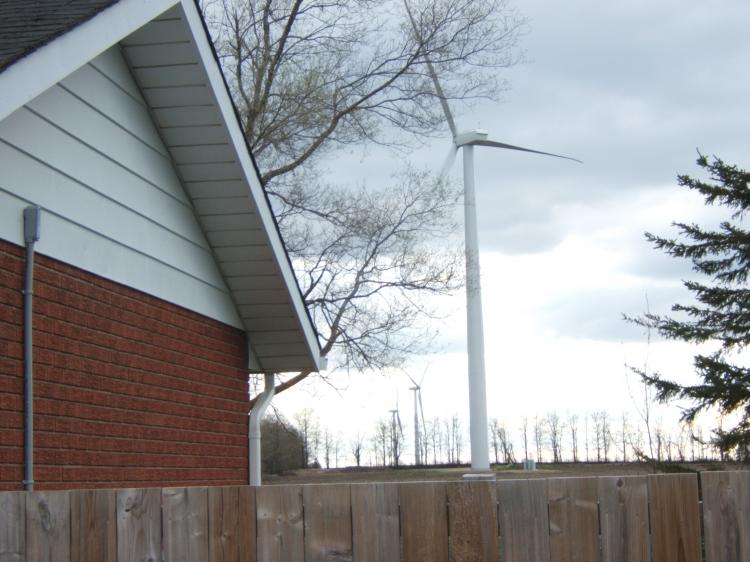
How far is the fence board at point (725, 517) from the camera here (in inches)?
200

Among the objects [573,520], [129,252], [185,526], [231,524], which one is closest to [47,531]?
[185,526]

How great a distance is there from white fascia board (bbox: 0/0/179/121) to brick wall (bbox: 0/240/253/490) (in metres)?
1.21

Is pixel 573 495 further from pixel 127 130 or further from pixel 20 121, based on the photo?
pixel 127 130

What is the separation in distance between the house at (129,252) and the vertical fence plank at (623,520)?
12.5 ft

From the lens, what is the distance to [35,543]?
4.95 metres

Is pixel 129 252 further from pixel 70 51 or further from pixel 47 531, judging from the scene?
pixel 47 531

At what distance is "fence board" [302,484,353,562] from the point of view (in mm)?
4930

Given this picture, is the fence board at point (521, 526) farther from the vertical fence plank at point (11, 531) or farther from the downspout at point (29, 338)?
the downspout at point (29, 338)

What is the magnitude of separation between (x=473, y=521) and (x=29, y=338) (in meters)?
3.46

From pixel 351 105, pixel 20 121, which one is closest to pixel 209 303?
pixel 20 121

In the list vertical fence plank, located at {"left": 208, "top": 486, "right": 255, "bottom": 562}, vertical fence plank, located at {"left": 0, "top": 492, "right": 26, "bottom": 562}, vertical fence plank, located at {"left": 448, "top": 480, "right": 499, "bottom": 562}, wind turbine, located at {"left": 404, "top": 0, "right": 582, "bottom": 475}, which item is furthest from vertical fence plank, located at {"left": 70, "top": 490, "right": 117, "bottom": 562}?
wind turbine, located at {"left": 404, "top": 0, "right": 582, "bottom": 475}

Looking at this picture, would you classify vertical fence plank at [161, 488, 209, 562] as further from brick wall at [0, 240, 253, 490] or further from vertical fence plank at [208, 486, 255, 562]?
brick wall at [0, 240, 253, 490]

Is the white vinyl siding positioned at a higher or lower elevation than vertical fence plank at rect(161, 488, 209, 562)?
higher

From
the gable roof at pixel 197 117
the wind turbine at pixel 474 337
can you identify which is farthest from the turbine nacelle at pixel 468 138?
the gable roof at pixel 197 117
